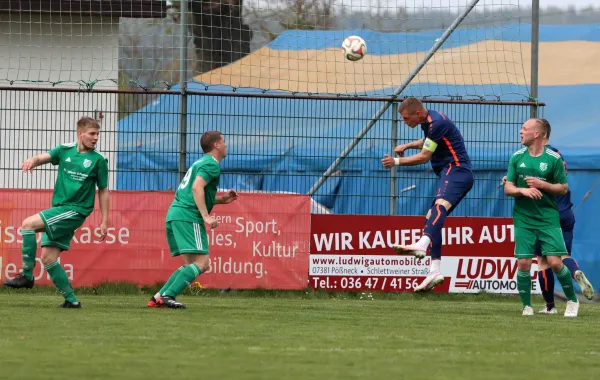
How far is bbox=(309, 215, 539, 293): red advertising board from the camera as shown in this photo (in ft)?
52.3

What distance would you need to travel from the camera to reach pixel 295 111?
16047 millimetres

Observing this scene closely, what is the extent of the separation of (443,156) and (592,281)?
21.3 feet

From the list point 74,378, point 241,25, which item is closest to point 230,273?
point 241,25

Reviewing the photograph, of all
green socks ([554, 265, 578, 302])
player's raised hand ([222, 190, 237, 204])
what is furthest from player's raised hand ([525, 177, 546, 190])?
player's raised hand ([222, 190, 237, 204])

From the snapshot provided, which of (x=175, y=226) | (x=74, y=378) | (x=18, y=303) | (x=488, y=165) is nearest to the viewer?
(x=74, y=378)

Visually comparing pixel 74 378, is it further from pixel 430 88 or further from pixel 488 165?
pixel 430 88

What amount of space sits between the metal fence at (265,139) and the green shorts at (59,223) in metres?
4.02

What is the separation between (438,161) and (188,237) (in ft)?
9.96

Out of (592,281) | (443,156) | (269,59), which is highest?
(269,59)

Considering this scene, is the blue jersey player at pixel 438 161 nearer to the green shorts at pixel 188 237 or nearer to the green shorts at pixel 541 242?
the green shorts at pixel 541 242

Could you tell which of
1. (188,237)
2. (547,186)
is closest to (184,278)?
(188,237)

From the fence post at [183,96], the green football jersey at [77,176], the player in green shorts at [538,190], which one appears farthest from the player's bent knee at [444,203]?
the fence post at [183,96]

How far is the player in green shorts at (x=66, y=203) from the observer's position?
37.0ft

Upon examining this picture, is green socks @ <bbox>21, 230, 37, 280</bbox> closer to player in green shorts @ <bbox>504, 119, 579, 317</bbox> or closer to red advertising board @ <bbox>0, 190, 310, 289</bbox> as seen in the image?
red advertising board @ <bbox>0, 190, 310, 289</bbox>
